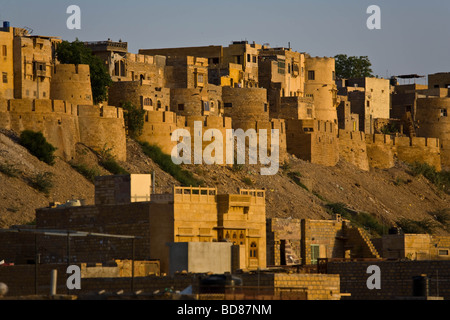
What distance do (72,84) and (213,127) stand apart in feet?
25.8

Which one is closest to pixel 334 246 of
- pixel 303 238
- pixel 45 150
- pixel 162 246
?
pixel 303 238

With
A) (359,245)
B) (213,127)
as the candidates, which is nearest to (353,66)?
(213,127)

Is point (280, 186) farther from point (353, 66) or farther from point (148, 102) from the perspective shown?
point (353, 66)

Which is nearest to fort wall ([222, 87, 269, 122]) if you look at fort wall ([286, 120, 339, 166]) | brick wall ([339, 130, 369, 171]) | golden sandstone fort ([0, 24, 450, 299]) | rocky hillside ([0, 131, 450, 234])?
golden sandstone fort ([0, 24, 450, 299])

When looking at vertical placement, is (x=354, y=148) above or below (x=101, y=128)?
below

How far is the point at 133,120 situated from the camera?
67.9m

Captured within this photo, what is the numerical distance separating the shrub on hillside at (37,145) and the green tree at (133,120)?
6194 millimetres

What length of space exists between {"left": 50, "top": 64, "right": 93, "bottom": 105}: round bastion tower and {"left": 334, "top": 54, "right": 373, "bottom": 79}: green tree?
44692 mm

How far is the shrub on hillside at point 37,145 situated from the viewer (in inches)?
2447

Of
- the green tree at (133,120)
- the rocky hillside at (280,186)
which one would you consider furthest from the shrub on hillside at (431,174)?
the green tree at (133,120)

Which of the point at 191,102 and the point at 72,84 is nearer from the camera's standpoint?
the point at 72,84

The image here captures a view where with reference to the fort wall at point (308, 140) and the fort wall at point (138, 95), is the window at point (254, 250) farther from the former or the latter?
the fort wall at point (308, 140)

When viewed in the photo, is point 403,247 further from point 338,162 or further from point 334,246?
point 338,162

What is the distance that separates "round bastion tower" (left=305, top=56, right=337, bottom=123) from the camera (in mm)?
84750
